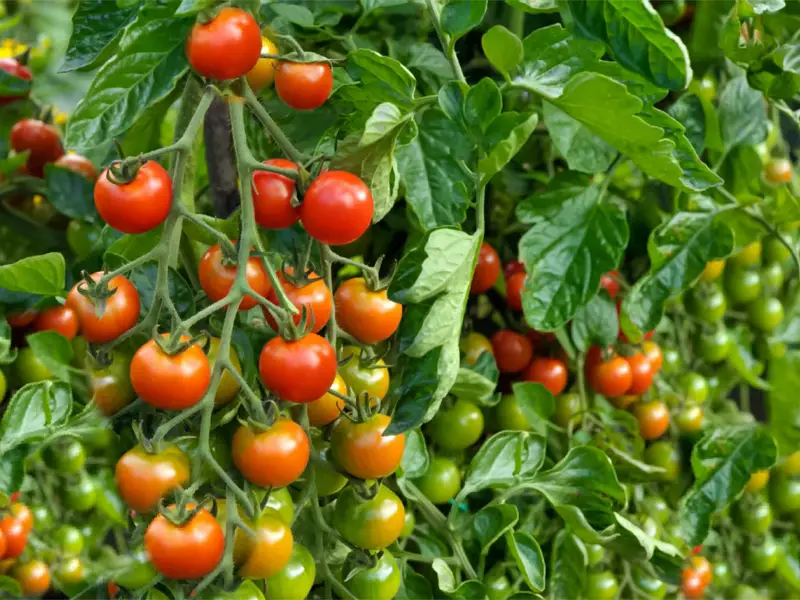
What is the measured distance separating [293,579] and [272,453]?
0.28ft

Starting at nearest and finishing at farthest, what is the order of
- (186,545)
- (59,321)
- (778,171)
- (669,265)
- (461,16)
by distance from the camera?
1. (186,545)
2. (461,16)
3. (59,321)
4. (669,265)
5. (778,171)

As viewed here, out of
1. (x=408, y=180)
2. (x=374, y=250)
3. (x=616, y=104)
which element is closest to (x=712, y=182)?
(x=616, y=104)

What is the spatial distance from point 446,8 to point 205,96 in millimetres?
161

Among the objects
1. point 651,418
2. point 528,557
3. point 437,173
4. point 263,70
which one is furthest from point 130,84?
point 651,418

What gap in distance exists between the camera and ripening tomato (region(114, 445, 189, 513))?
1.32 ft

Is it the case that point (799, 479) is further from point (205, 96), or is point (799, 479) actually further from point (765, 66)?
point (205, 96)

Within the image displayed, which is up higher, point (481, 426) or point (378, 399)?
point (378, 399)

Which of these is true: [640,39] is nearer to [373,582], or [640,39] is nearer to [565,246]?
[565,246]

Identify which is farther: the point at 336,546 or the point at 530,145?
the point at 530,145

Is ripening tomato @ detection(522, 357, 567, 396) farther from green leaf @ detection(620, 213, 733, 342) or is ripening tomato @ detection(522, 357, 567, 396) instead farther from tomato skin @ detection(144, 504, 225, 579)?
tomato skin @ detection(144, 504, 225, 579)

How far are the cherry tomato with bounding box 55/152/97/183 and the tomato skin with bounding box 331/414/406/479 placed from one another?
1.25 feet

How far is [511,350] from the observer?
2.33ft

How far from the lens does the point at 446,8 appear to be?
0.49 m

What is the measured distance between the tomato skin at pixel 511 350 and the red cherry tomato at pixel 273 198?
32cm
